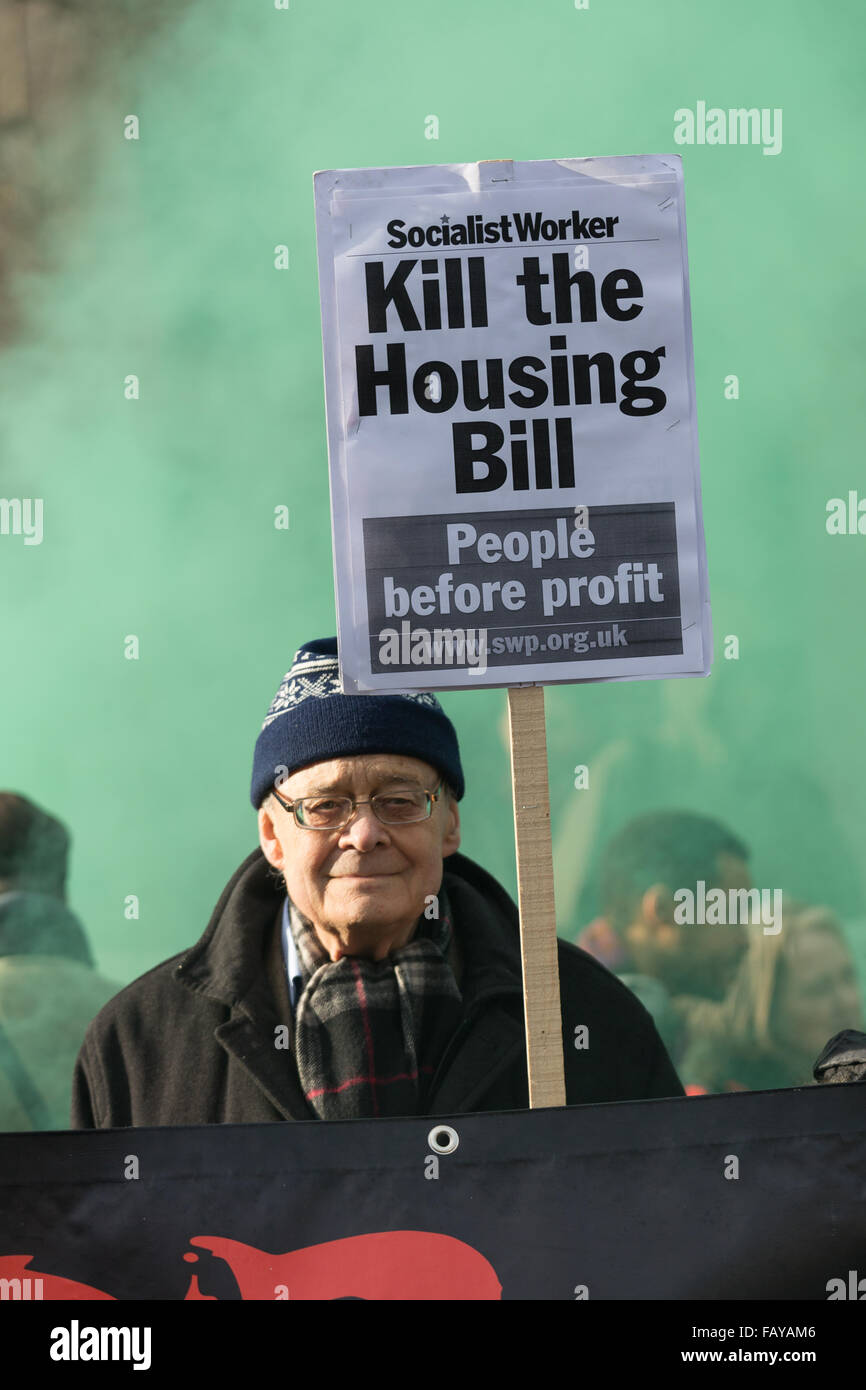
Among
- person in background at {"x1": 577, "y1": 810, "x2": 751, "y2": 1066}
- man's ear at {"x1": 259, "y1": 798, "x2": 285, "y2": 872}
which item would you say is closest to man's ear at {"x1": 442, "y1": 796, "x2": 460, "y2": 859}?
man's ear at {"x1": 259, "y1": 798, "x2": 285, "y2": 872}

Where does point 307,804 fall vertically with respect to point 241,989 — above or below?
above

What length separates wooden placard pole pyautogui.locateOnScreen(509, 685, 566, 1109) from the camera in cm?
234

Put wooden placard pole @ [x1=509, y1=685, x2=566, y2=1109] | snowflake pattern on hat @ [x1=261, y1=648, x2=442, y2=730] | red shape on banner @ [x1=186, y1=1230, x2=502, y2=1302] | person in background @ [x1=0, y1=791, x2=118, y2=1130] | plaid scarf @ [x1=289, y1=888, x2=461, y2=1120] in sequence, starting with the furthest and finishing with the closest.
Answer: person in background @ [x1=0, y1=791, x2=118, y2=1130], snowflake pattern on hat @ [x1=261, y1=648, x2=442, y2=730], plaid scarf @ [x1=289, y1=888, x2=461, y2=1120], wooden placard pole @ [x1=509, y1=685, x2=566, y2=1109], red shape on banner @ [x1=186, y1=1230, x2=502, y2=1302]

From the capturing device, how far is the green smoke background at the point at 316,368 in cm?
340

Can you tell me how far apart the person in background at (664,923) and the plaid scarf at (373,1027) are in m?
0.75

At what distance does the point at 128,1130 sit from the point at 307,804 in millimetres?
713

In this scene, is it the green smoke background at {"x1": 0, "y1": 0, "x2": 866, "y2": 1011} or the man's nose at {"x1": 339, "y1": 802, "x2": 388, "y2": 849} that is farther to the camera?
the green smoke background at {"x1": 0, "y1": 0, "x2": 866, "y2": 1011}

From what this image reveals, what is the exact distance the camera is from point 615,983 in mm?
3086

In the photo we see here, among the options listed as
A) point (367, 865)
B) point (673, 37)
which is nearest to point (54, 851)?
point (367, 865)

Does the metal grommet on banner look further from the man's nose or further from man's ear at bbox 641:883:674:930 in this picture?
man's ear at bbox 641:883:674:930

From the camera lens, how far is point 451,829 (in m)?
2.87

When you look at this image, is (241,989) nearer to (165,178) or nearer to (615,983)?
(615,983)

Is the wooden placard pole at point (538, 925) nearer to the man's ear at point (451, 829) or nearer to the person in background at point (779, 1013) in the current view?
the man's ear at point (451, 829)
